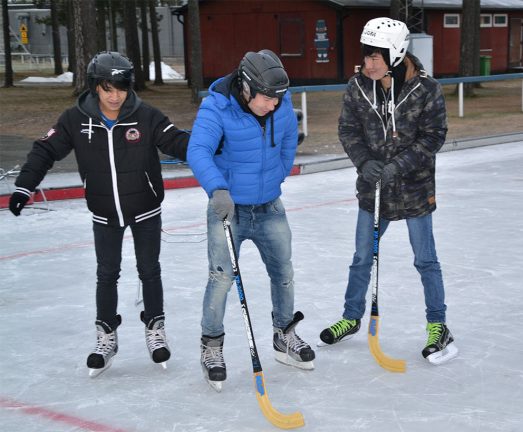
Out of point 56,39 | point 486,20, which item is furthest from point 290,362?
point 56,39

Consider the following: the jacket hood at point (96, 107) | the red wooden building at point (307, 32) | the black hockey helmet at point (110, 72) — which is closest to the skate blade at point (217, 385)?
the jacket hood at point (96, 107)

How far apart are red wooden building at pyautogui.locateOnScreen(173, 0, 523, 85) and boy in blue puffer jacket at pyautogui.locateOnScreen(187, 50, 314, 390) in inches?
1182

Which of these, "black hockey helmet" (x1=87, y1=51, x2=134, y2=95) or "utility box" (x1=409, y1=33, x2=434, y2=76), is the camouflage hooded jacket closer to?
"black hockey helmet" (x1=87, y1=51, x2=134, y2=95)

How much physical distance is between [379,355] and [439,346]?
0.36m

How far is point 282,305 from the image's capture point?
16.6 feet

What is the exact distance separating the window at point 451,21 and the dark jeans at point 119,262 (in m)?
36.3

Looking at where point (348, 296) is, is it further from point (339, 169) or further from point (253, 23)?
point (253, 23)

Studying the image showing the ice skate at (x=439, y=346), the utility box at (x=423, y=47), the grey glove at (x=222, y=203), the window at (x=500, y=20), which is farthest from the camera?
the window at (x=500, y=20)

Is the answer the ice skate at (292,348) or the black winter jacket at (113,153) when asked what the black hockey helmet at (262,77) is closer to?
the black winter jacket at (113,153)

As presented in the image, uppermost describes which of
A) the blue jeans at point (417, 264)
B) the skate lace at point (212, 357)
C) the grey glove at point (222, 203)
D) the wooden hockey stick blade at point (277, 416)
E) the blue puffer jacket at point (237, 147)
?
the blue puffer jacket at point (237, 147)

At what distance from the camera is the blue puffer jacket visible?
14.6ft

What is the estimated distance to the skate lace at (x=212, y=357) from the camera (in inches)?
187

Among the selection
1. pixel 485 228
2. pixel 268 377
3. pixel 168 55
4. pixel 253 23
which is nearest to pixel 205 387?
pixel 268 377

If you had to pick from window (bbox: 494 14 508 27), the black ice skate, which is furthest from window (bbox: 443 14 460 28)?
the black ice skate
